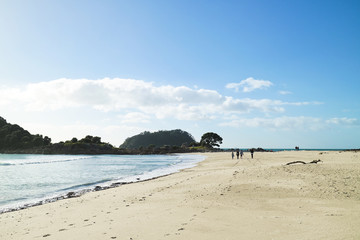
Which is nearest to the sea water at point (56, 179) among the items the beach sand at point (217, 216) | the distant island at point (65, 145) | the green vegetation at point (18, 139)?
the beach sand at point (217, 216)

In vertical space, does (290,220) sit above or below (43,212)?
above

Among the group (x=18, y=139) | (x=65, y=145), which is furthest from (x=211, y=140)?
(x=18, y=139)

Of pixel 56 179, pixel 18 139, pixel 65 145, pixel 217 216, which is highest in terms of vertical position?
pixel 18 139

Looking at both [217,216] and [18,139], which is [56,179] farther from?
[18,139]

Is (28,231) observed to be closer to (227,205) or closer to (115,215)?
(115,215)

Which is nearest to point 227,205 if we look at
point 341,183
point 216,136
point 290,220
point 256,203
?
point 256,203

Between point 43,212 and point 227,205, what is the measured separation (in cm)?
863

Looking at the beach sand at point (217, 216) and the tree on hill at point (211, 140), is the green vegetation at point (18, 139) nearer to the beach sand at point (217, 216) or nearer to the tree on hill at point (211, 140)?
the tree on hill at point (211, 140)

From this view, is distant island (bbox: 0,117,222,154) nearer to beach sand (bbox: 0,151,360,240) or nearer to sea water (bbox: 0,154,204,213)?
sea water (bbox: 0,154,204,213)

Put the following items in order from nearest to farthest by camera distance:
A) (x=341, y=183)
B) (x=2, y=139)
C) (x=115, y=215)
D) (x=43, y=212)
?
(x=115, y=215), (x=43, y=212), (x=341, y=183), (x=2, y=139)

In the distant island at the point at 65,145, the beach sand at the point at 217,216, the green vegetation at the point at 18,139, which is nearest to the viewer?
the beach sand at the point at 217,216

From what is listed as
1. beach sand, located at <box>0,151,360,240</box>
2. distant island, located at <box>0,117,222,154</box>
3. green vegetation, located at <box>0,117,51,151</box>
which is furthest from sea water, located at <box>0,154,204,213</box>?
green vegetation, located at <box>0,117,51,151</box>

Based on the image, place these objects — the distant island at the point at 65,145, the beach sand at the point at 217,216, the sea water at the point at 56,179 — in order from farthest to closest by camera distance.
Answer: the distant island at the point at 65,145
the sea water at the point at 56,179
the beach sand at the point at 217,216

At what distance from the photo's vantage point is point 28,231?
25.3 feet
